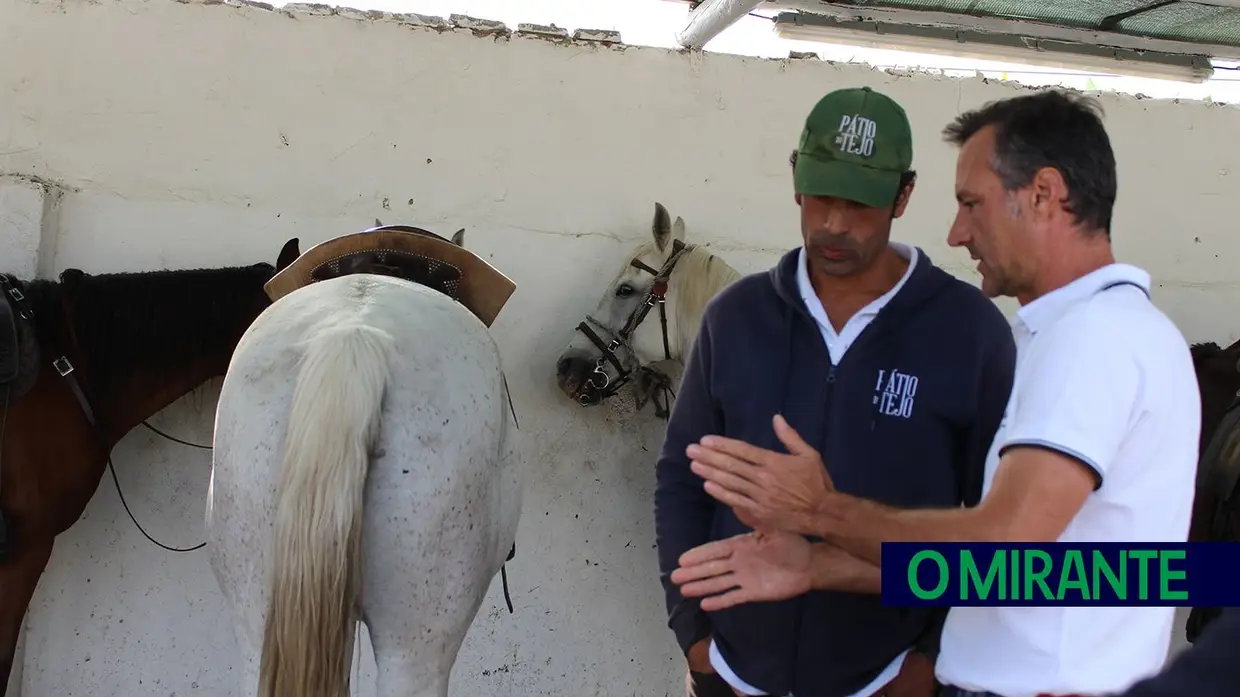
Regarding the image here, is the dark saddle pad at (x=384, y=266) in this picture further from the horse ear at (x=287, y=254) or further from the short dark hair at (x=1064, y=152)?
the short dark hair at (x=1064, y=152)

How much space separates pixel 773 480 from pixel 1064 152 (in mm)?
580

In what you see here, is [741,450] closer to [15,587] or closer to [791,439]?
[791,439]

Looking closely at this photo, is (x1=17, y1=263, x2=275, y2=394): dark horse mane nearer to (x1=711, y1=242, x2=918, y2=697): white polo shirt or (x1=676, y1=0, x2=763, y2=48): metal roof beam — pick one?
(x1=676, y1=0, x2=763, y2=48): metal roof beam

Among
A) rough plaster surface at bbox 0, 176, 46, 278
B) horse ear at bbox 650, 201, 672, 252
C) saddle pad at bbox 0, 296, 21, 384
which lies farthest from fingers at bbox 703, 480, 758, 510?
rough plaster surface at bbox 0, 176, 46, 278

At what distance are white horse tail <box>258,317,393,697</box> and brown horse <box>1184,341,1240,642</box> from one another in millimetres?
2852

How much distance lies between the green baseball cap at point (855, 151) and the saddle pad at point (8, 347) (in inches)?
101

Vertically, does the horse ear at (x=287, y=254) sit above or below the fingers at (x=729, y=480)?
below

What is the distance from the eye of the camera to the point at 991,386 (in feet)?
5.71

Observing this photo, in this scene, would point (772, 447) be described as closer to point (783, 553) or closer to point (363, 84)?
point (783, 553)

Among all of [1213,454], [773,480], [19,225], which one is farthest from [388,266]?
[1213,454]

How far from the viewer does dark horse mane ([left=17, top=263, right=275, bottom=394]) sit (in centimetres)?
332

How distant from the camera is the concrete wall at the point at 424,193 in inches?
144

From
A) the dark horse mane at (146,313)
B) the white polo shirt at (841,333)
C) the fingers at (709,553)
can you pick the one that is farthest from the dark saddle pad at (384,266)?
the fingers at (709,553)

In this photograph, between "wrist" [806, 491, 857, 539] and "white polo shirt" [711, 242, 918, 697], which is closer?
"wrist" [806, 491, 857, 539]
